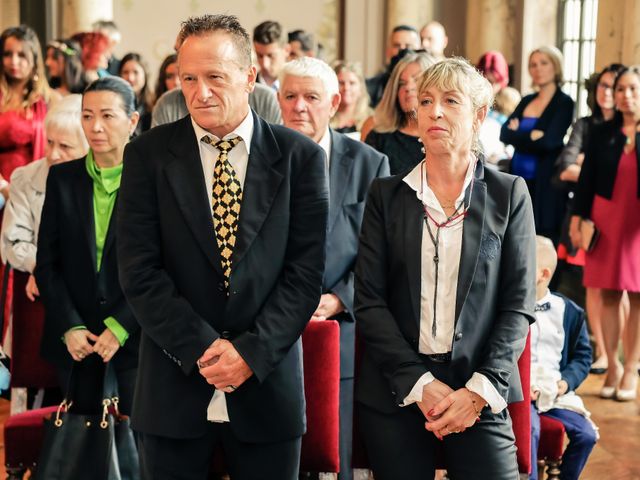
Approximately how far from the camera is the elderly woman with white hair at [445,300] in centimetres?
262

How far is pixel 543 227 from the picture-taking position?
7141 millimetres

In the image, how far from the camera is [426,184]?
9.00 feet

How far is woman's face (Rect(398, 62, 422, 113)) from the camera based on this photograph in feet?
14.6

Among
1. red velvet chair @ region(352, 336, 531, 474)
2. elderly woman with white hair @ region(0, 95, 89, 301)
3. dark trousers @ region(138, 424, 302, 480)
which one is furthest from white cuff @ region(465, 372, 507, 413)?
elderly woman with white hair @ region(0, 95, 89, 301)

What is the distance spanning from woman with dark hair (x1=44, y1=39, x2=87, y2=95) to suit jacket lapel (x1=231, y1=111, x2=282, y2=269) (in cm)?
446

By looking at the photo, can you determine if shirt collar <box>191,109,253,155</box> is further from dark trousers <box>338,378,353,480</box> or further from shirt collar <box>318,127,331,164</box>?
dark trousers <box>338,378,353,480</box>

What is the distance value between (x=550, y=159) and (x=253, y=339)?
16.0ft

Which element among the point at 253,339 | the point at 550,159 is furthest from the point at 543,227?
the point at 253,339

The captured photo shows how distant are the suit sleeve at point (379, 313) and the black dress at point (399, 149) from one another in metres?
1.58

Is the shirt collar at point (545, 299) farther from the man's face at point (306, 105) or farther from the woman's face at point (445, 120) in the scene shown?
the woman's face at point (445, 120)

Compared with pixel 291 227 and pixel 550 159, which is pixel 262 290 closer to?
pixel 291 227

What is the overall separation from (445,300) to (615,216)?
3522 millimetres

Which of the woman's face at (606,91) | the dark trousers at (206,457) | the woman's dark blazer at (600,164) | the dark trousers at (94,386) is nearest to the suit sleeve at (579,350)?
→ the dark trousers at (94,386)

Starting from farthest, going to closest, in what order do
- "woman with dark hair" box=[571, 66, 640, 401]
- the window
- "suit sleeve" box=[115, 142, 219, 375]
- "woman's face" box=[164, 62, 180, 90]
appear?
the window
"woman's face" box=[164, 62, 180, 90]
"woman with dark hair" box=[571, 66, 640, 401]
"suit sleeve" box=[115, 142, 219, 375]
